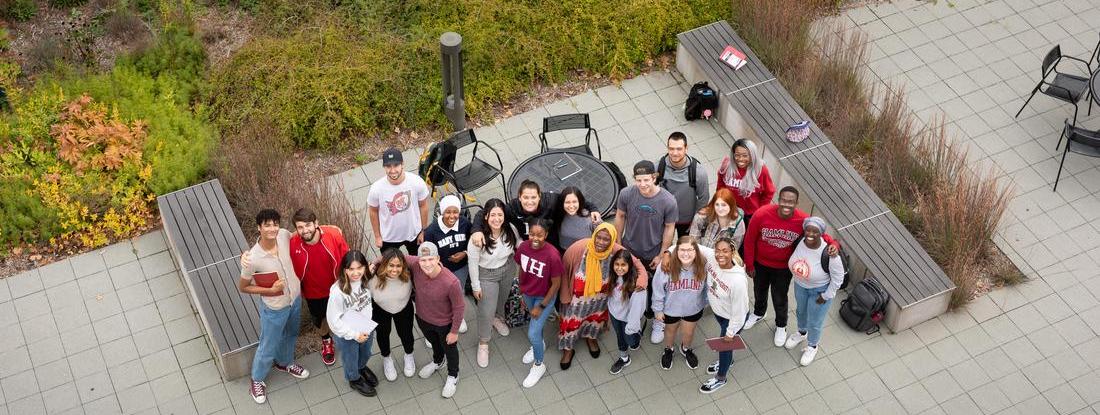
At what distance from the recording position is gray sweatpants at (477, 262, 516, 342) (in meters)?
8.94

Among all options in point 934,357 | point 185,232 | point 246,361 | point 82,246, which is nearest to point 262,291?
point 246,361

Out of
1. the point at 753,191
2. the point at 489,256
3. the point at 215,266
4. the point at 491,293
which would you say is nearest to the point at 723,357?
the point at 753,191

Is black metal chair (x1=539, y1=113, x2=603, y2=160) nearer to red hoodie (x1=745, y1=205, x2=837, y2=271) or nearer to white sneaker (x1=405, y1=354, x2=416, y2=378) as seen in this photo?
red hoodie (x1=745, y1=205, x2=837, y2=271)

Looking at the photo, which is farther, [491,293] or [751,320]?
[751,320]

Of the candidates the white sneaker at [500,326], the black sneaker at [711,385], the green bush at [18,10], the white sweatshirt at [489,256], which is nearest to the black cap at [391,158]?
the white sweatshirt at [489,256]

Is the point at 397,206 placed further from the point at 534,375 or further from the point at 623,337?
the point at 623,337

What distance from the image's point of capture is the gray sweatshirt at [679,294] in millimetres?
8547

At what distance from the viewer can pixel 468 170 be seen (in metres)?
11.0

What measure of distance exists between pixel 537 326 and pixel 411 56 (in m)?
4.20

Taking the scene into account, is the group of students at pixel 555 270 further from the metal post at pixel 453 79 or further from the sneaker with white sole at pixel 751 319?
the metal post at pixel 453 79

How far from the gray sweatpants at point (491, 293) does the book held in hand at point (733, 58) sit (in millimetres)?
3889

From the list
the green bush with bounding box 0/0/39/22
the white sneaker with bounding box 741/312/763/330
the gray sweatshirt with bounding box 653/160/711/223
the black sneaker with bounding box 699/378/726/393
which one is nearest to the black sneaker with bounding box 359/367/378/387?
the black sneaker with bounding box 699/378/726/393

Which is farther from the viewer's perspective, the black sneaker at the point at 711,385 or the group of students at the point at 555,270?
the black sneaker at the point at 711,385

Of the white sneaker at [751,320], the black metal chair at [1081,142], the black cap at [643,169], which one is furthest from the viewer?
the black metal chair at [1081,142]
